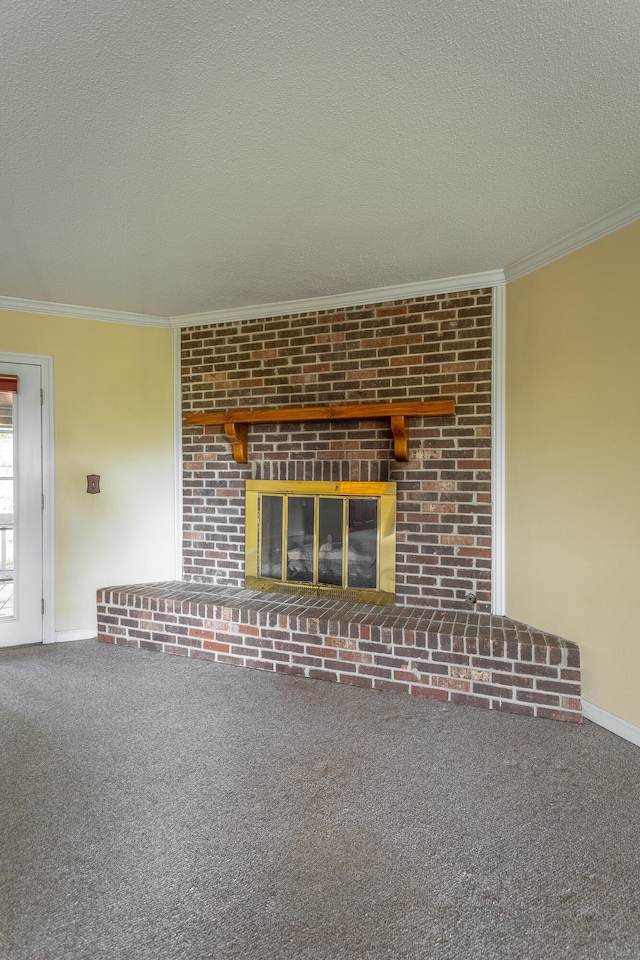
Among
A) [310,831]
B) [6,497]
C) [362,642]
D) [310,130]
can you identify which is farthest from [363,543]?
[6,497]

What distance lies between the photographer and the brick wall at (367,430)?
124 inches

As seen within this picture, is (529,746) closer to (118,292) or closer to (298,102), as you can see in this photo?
(298,102)

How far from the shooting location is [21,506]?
139 inches

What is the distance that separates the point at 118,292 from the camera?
3383 millimetres

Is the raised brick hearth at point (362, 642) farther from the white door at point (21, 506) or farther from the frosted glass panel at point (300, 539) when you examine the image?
the white door at point (21, 506)

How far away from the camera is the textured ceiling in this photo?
1371mm

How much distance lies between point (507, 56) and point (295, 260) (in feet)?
5.13

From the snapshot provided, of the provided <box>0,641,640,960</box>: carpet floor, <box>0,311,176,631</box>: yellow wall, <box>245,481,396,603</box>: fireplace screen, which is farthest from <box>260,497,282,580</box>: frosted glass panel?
<box>0,641,640,960</box>: carpet floor

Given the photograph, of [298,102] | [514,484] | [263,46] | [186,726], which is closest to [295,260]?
[298,102]

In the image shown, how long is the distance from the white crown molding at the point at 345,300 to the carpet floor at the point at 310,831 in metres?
2.36

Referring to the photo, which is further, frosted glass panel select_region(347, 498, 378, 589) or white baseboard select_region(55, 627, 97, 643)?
white baseboard select_region(55, 627, 97, 643)

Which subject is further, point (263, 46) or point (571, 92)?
point (571, 92)

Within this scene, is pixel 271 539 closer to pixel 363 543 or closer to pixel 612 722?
pixel 363 543

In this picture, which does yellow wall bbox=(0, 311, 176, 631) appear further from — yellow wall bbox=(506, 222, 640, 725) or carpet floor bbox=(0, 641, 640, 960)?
yellow wall bbox=(506, 222, 640, 725)
